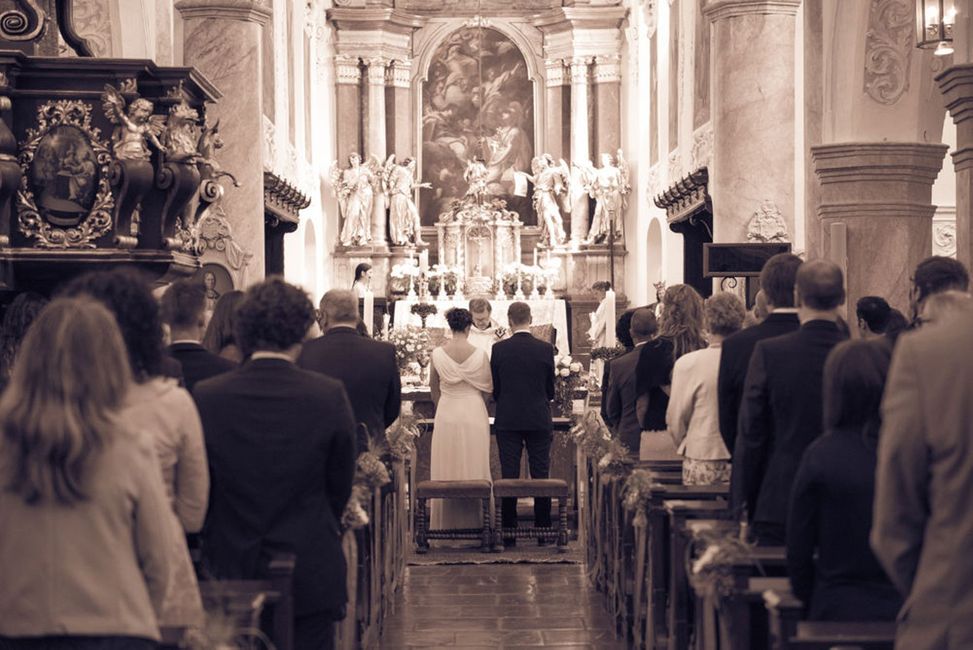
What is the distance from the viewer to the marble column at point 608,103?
95.7ft

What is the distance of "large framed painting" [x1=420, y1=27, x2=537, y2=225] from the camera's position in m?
30.4

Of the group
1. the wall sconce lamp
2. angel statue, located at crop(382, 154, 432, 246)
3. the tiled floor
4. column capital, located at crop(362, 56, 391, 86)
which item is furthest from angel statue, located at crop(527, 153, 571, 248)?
the wall sconce lamp

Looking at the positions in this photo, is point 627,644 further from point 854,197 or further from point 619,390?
point 854,197

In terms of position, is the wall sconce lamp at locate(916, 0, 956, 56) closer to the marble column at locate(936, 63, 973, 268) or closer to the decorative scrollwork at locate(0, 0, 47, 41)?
the marble column at locate(936, 63, 973, 268)

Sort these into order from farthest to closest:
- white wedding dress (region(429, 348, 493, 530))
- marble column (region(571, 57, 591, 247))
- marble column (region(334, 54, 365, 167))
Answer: marble column (region(334, 54, 365, 167)), marble column (region(571, 57, 591, 247)), white wedding dress (region(429, 348, 493, 530))

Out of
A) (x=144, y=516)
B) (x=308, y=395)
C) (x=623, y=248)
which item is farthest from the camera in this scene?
(x=623, y=248)

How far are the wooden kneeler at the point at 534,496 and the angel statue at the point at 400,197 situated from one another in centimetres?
1688

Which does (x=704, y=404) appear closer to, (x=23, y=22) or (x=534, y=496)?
(x=23, y=22)

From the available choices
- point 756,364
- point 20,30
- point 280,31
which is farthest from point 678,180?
point 756,364

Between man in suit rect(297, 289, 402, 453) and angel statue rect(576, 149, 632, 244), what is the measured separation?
20.1 meters

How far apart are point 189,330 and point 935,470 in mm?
3383

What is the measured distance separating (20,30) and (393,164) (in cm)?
2075

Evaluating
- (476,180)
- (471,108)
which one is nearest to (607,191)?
(476,180)

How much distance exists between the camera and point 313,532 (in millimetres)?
5066
